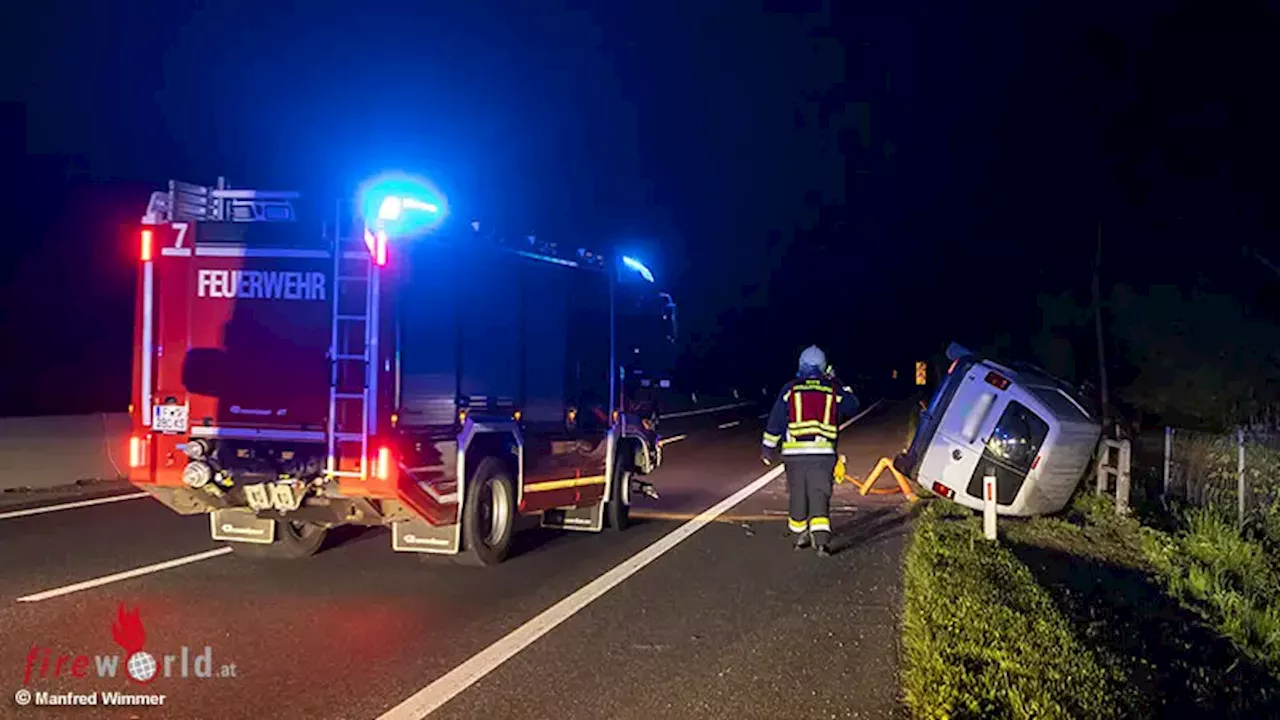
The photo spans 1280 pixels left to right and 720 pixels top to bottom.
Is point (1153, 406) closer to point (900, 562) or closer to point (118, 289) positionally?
point (900, 562)

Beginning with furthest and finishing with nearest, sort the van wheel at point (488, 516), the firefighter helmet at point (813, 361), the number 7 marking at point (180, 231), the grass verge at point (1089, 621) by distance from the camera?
1. the firefighter helmet at point (813, 361)
2. the van wheel at point (488, 516)
3. the number 7 marking at point (180, 231)
4. the grass verge at point (1089, 621)

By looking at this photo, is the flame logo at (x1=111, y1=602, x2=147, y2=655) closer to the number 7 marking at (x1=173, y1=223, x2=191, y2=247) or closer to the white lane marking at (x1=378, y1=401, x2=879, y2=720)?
the white lane marking at (x1=378, y1=401, x2=879, y2=720)

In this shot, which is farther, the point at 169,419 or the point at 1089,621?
the point at 169,419

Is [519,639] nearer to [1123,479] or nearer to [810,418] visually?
[810,418]

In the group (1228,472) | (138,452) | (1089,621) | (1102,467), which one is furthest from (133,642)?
(1102,467)

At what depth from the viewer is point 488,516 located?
9.43 metres

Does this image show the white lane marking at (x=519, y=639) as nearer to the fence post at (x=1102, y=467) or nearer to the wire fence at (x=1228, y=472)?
the fence post at (x=1102, y=467)

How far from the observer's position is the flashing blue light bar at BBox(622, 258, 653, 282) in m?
11.8

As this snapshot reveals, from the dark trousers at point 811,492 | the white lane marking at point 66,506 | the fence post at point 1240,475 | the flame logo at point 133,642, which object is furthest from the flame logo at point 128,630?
the fence post at point 1240,475

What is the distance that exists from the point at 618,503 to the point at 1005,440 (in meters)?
4.08

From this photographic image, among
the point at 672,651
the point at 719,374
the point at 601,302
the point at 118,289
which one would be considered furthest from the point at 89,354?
the point at 719,374

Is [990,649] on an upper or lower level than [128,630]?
upper

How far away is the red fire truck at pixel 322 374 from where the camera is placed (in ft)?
26.2

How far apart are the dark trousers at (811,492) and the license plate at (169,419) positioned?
193 inches
